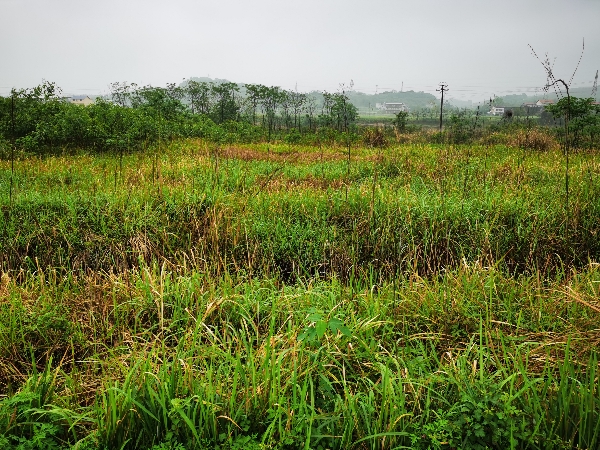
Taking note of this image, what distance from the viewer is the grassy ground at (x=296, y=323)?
74.0 inches

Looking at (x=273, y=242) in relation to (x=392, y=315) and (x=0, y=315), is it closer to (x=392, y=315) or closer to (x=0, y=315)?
(x=392, y=315)

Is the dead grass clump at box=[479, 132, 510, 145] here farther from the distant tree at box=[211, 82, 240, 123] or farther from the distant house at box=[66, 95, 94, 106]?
the distant house at box=[66, 95, 94, 106]

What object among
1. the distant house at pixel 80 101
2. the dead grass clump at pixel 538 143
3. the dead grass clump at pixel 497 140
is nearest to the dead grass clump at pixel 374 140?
the dead grass clump at pixel 497 140

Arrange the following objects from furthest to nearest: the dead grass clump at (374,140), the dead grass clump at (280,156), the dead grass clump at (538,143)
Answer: the dead grass clump at (374,140) < the dead grass clump at (538,143) < the dead grass clump at (280,156)

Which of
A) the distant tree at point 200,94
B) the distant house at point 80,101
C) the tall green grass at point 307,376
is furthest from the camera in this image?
the distant tree at point 200,94

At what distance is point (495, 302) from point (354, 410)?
1.91 metres

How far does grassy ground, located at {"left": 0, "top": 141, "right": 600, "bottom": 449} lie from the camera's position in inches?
74.0

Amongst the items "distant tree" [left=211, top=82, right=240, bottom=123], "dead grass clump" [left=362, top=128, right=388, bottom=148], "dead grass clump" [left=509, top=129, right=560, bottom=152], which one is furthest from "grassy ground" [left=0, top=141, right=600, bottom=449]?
"distant tree" [left=211, top=82, right=240, bottom=123]

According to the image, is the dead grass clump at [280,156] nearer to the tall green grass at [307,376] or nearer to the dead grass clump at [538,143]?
the dead grass clump at [538,143]

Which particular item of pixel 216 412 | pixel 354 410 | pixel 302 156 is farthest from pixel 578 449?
pixel 302 156

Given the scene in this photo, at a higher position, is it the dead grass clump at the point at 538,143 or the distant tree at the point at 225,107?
the distant tree at the point at 225,107

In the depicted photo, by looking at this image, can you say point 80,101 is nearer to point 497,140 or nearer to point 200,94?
point 200,94

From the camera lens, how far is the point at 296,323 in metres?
2.76

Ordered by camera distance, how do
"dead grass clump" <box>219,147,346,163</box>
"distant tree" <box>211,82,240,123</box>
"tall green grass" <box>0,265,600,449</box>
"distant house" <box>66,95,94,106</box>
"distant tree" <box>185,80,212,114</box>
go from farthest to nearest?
"distant tree" <box>185,80,212,114</box> → "distant tree" <box>211,82,240,123</box> → "distant house" <box>66,95,94,106</box> → "dead grass clump" <box>219,147,346,163</box> → "tall green grass" <box>0,265,600,449</box>
